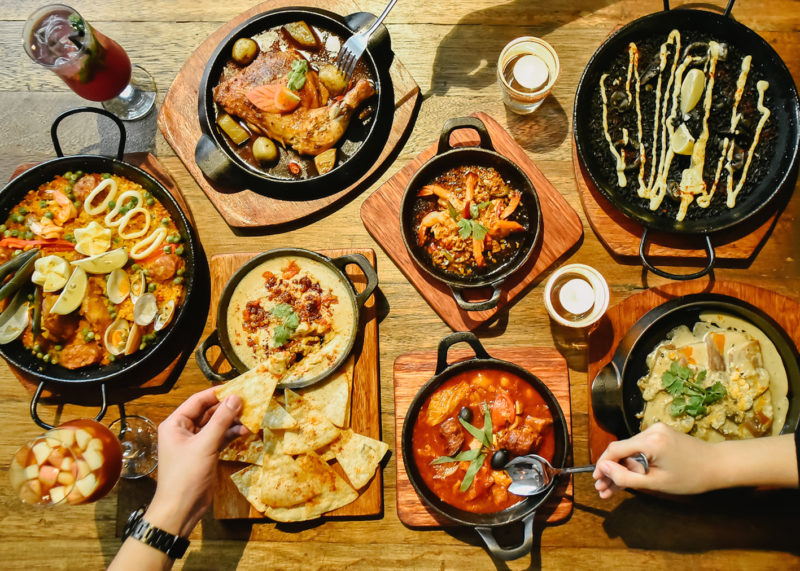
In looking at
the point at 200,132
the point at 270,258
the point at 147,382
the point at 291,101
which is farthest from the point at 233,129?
the point at 147,382

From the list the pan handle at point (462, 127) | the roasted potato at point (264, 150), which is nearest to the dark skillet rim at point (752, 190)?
the pan handle at point (462, 127)

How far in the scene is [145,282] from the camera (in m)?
2.76

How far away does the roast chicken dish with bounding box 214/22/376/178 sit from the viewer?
277cm

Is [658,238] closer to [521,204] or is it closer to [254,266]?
[521,204]

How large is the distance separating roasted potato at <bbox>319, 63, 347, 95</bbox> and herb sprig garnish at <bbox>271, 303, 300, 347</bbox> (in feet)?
3.73

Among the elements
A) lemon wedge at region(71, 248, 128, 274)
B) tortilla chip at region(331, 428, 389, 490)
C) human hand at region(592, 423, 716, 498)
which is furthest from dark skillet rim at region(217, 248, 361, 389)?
human hand at region(592, 423, 716, 498)

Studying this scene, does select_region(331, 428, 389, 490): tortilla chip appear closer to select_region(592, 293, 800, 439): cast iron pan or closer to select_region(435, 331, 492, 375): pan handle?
select_region(435, 331, 492, 375): pan handle

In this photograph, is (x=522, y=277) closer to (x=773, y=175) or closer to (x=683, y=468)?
(x=683, y=468)

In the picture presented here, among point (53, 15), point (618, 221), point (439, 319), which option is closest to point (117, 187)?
point (53, 15)

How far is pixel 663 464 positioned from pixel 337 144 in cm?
209

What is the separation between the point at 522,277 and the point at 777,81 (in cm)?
160

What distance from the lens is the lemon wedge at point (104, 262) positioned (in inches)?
106

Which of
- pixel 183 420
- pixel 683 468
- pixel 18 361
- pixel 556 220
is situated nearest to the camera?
pixel 683 468

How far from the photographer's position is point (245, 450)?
268 centimetres
